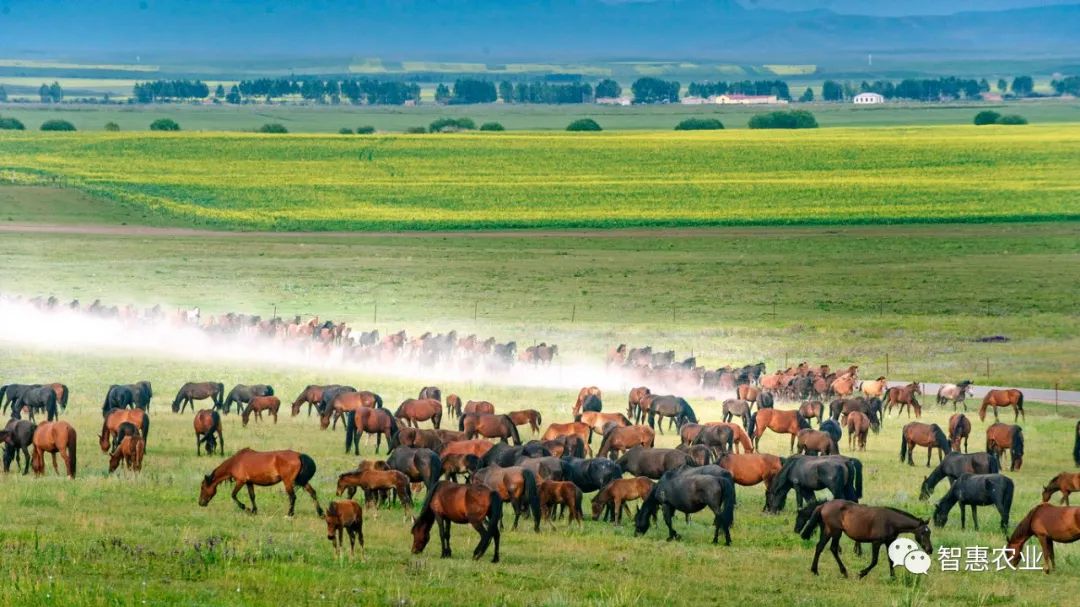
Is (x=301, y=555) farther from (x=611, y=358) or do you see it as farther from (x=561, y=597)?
(x=611, y=358)

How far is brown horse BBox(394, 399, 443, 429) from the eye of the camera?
1318 inches

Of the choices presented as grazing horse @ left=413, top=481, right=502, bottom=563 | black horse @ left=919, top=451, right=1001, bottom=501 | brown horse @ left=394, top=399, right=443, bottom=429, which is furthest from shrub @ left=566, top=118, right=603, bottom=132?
grazing horse @ left=413, top=481, right=502, bottom=563

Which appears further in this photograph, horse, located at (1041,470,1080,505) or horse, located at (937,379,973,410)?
horse, located at (937,379,973,410)

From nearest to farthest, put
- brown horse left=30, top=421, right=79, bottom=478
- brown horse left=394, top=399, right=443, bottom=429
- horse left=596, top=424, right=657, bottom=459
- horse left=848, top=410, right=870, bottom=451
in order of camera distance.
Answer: brown horse left=30, top=421, right=79, bottom=478 < horse left=596, top=424, right=657, bottom=459 < brown horse left=394, top=399, right=443, bottom=429 < horse left=848, top=410, right=870, bottom=451

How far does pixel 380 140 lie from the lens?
139 m

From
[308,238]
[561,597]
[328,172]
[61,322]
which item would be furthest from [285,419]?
[328,172]

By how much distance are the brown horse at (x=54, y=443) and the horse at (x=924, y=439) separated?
1571 cm

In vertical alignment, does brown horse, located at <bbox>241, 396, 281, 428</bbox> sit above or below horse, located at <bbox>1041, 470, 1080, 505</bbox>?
above

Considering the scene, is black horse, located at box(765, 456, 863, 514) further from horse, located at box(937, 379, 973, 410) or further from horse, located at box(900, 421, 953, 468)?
horse, located at box(937, 379, 973, 410)

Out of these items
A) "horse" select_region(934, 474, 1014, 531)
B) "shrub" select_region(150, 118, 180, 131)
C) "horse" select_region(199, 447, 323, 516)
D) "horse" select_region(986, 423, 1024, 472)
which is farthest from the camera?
"shrub" select_region(150, 118, 180, 131)

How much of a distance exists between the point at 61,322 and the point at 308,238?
35.3m

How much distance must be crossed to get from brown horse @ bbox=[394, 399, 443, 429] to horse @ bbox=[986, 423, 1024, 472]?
35.5ft

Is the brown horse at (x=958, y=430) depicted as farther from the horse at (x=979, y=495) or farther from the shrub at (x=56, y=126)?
the shrub at (x=56, y=126)

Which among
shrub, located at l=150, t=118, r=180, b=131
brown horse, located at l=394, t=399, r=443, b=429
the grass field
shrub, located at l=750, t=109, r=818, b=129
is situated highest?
shrub, located at l=750, t=109, r=818, b=129
